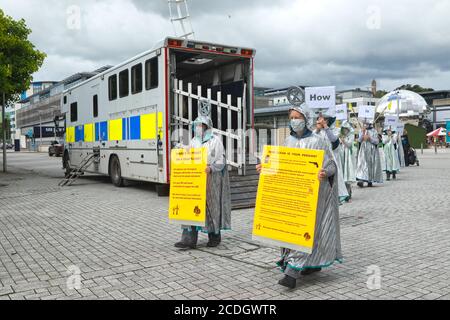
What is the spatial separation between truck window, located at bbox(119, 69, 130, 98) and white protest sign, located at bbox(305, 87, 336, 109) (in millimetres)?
5771

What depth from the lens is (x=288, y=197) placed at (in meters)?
4.56

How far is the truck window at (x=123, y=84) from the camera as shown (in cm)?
1263

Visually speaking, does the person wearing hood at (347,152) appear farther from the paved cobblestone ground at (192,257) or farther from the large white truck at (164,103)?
the large white truck at (164,103)

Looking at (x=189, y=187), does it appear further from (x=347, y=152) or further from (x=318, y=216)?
(x=347, y=152)

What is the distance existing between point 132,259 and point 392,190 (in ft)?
29.4

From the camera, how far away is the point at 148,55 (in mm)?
11141

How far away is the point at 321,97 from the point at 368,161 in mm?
5652

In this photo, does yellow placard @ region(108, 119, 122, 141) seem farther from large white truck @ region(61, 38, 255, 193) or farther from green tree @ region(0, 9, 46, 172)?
green tree @ region(0, 9, 46, 172)

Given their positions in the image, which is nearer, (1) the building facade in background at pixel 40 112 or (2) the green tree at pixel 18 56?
(2) the green tree at pixel 18 56

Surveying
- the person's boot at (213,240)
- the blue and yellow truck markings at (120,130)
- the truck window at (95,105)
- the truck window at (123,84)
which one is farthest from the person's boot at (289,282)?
the truck window at (95,105)

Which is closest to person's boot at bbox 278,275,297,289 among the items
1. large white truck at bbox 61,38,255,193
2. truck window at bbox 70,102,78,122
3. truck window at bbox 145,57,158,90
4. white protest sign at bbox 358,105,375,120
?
large white truck at bbox 61,38,255,193

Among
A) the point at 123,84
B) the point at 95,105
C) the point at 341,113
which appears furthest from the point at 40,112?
the point at 341,113

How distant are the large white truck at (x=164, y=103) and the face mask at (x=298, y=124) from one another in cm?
442
